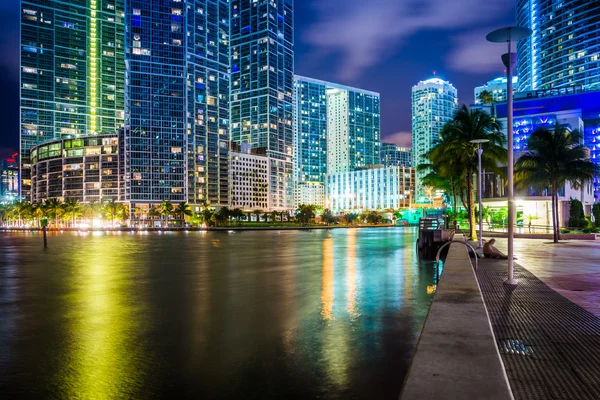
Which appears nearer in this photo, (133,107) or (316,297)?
(316,297)

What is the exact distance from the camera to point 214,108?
192 meters

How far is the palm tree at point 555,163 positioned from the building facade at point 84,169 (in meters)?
158

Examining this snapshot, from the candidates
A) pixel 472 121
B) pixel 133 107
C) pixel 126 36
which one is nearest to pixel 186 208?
pixel 133 107

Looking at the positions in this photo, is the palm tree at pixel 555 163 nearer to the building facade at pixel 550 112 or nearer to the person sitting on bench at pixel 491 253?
the person sitting on bench at pixel 491 253

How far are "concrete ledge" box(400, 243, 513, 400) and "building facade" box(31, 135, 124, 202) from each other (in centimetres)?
17521

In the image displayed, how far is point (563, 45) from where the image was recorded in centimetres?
16262

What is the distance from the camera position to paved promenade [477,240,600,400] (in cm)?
505

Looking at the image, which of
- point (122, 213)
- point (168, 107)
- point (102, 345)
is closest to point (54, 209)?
point (122, 213)

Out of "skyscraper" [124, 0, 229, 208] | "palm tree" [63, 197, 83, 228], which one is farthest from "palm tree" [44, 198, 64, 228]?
"skyscraper" [124, 0, 229, 208]

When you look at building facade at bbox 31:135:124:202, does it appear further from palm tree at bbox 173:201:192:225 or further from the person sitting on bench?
the person sitting on bench

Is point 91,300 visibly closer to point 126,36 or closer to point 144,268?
point 144,268

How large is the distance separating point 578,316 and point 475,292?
185 centimetres

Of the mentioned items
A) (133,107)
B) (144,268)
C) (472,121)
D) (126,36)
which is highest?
(126,36)

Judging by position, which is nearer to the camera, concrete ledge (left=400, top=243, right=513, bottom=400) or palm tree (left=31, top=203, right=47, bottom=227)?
concrete ledge (left=400, top=243, right=513, bottom=400)
